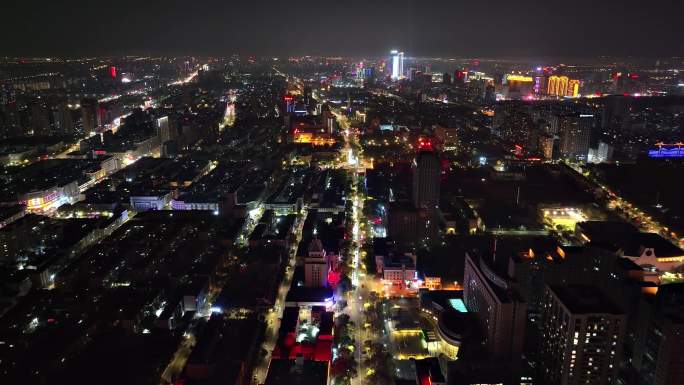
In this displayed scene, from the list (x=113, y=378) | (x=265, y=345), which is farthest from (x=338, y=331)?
(x=113, y=378)

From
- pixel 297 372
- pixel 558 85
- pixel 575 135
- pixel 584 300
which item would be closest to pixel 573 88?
pixel 558 85

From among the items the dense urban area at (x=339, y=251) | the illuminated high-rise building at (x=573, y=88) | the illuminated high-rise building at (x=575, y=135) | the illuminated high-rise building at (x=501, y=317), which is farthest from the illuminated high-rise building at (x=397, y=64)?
the illuminated high-rise building at (x=501, y=317)

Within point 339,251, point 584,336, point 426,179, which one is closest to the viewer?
point 584,336

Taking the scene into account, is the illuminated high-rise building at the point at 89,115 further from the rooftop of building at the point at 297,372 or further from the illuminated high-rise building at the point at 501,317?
the illuminated high-rise building at the point at 501,317

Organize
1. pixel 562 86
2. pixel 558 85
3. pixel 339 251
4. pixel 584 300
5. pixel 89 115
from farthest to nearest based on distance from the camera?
pixel 558 85
pixel 562 86
pixel 89 115
pixel 339 251
pixel 584 300

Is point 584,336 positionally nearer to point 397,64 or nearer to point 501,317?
point 501,317

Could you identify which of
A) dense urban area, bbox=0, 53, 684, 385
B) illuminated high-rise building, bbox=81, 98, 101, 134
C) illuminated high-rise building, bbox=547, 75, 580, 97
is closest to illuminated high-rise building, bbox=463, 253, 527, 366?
dense urban area, bbox=0, 53, 684, 385

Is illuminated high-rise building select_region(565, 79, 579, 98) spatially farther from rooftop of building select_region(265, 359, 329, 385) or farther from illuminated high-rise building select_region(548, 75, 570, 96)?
rooftop of building select_region(265, 359, 329, 385)

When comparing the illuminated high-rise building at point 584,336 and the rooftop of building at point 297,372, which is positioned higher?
the illuminated high-rise building at point 584,336

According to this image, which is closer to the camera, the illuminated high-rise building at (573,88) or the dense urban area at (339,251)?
the dense urban area at (339,251)
